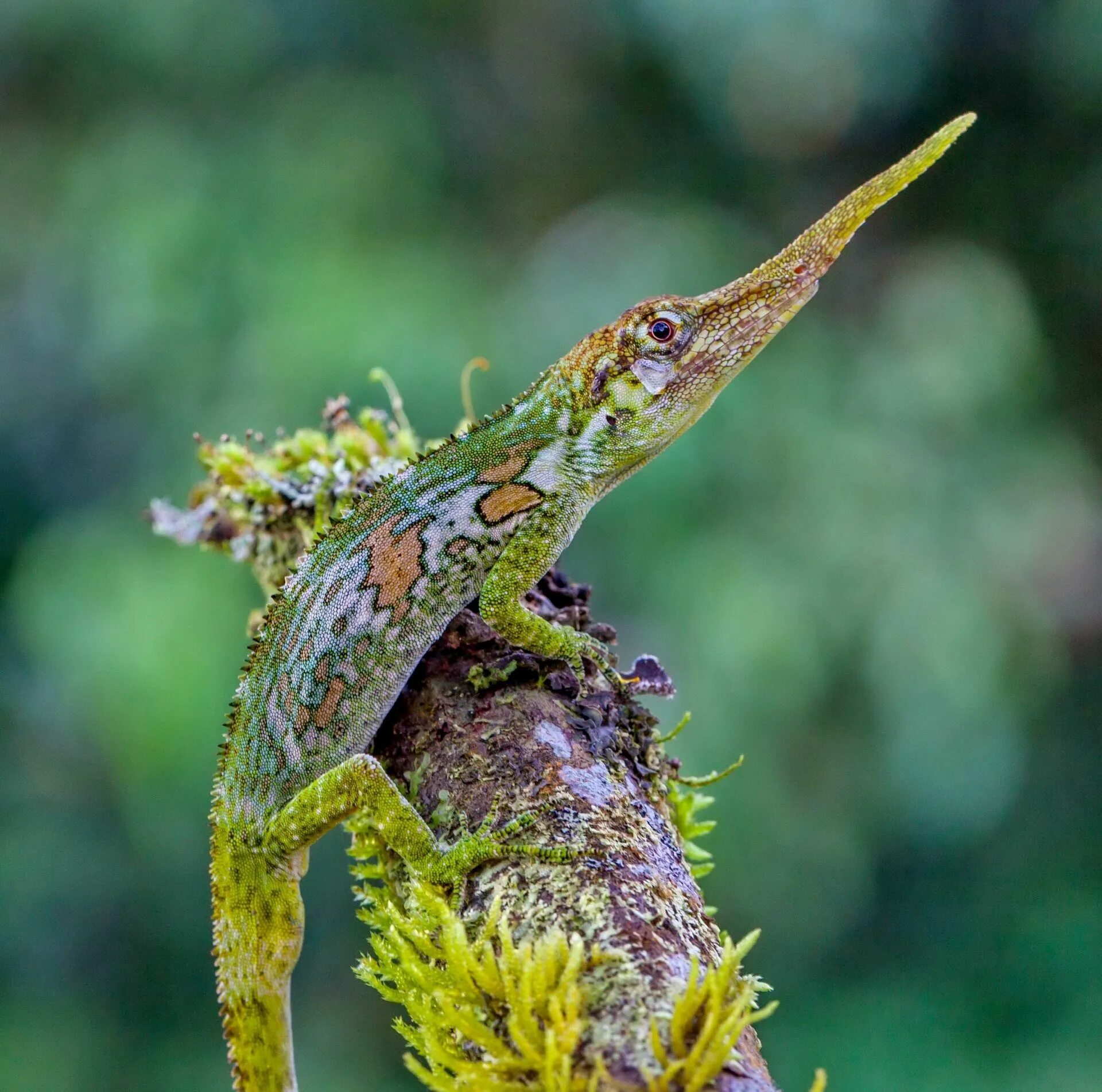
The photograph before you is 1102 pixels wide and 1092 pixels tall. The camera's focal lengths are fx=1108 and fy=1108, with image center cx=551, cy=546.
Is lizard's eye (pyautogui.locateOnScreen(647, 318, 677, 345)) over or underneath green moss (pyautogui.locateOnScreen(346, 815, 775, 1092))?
over

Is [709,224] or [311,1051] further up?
[709,224]

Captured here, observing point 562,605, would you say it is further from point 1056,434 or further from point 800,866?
point 1056,434

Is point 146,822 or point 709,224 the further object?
point 709,224

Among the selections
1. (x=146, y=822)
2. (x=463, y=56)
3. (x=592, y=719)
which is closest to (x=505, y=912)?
(x=592, y=719)

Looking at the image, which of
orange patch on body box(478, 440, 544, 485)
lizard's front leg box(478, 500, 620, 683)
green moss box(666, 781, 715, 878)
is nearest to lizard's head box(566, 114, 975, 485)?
orange patch on body box(478, 440, 544, 485)

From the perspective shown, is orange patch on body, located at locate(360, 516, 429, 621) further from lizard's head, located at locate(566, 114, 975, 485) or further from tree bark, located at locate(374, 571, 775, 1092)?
lizard's head, located at locate(566, 114, 975, 485)

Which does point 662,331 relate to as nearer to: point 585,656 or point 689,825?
point 585,656
